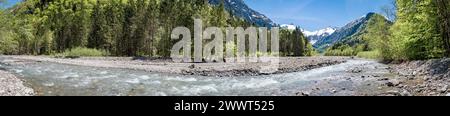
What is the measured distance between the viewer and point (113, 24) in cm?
9000

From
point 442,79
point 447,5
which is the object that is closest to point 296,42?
point 447,5

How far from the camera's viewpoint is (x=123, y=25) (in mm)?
89688

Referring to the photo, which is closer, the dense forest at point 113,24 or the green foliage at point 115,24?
the dense forest at point 113,24

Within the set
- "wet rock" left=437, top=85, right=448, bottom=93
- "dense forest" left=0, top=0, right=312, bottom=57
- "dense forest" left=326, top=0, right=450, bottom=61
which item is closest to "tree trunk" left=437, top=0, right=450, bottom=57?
"dense forest" left=326, top=0, right=450, bottom=61

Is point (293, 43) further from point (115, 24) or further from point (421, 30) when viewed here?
point (421, 30)

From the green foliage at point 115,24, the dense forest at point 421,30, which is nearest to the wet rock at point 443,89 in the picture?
the dense forest at point 421,30

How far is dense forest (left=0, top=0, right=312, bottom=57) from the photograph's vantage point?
273ft

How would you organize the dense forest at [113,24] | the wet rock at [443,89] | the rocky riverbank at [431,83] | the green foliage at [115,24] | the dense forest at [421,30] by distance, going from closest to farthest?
the wet rock at [443,89] → the rocky riverbank at [431,83] → the dense forest at [421,30] → the dense forest at [113,24] → the green foliage at [115,24]

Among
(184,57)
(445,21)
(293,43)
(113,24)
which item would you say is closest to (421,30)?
(445,21)

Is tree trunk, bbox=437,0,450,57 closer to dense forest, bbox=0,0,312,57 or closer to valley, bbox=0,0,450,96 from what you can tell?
valley, bbox=0,0,450,96

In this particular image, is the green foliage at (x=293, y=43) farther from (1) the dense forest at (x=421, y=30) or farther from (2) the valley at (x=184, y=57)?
(1) the dense forest at (x=421, y=30)

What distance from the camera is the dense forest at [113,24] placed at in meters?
83.1
